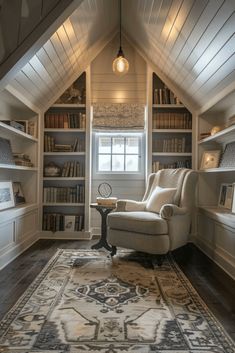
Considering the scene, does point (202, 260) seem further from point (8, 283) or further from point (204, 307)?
point (8, 283)

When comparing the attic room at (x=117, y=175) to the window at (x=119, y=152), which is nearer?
the attic room at (x=117, y=175)

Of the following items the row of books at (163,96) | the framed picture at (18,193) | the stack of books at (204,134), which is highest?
the row of books at (163,96)

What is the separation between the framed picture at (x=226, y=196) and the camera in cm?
345

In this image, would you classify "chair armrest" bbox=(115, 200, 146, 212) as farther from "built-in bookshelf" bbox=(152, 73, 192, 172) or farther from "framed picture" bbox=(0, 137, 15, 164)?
"framed picture" bbox=(0, 137, 15, 164)

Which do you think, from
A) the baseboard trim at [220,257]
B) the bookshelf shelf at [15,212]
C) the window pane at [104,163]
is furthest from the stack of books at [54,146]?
the baseboard trim at [220,257]

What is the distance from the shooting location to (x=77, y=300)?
6.80 ft

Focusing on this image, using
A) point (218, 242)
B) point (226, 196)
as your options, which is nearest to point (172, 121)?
point (226, 196)

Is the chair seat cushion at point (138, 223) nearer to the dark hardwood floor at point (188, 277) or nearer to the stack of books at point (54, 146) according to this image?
the dark hardwood floor at point (188, 277)

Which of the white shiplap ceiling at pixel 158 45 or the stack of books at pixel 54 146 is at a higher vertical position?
the white shiplap ceiling at pixel 158 45

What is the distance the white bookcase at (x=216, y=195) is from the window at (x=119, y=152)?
3.30 feet

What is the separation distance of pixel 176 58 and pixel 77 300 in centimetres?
284

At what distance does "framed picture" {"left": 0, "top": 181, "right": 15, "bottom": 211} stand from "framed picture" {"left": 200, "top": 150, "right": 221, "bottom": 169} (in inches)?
102

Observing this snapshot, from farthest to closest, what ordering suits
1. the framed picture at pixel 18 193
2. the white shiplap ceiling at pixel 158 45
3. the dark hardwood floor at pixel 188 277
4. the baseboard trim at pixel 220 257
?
the framed picture at pixel 18 193, the baseboard trim at pixel 220 257, the white shiplap ceiling at pixel 158 45, the dark hardwood floor at pixel 188 277

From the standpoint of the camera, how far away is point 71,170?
14.1ft
